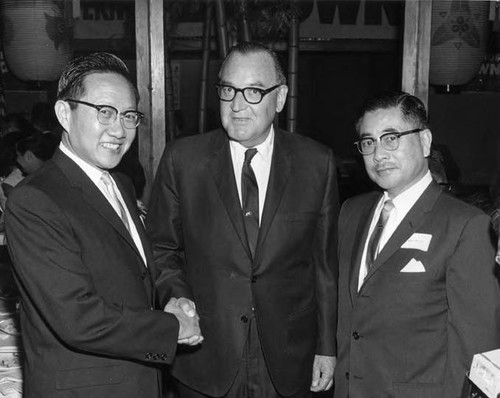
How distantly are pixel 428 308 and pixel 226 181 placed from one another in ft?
2.64

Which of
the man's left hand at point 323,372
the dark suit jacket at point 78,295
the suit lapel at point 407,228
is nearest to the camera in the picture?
the dark suit jacket at point 78,295

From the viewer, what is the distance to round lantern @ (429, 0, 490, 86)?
138 inches

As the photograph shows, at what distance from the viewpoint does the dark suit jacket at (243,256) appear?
2.31 m

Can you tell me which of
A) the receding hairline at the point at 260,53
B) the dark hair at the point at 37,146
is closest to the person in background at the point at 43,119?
the dark hair at the point at 37,146

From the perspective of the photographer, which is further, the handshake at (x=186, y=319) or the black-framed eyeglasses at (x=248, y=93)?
the black-framed eyeglasses at (x=248, y=93)

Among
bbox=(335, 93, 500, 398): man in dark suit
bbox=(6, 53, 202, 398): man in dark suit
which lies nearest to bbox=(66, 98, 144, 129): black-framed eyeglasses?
bbox=(6, 53, 202, 398): man in dark suit

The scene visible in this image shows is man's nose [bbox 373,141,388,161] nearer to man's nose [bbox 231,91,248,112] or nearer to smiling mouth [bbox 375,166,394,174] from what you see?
smiling mouth [bbox 375,166,394,174]

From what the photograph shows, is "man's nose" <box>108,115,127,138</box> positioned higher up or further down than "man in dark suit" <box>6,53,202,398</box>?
higher up

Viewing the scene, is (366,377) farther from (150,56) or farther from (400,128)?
(150,56)

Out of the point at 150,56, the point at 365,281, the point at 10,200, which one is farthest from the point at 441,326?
the point at 150,56

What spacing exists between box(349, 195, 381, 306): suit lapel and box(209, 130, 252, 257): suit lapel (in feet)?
1.15

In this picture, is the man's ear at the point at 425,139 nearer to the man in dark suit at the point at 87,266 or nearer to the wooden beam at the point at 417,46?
the man in dark suit at the point at 87,266

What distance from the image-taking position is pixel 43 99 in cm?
741

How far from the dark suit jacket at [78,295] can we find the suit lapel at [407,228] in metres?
0.66
